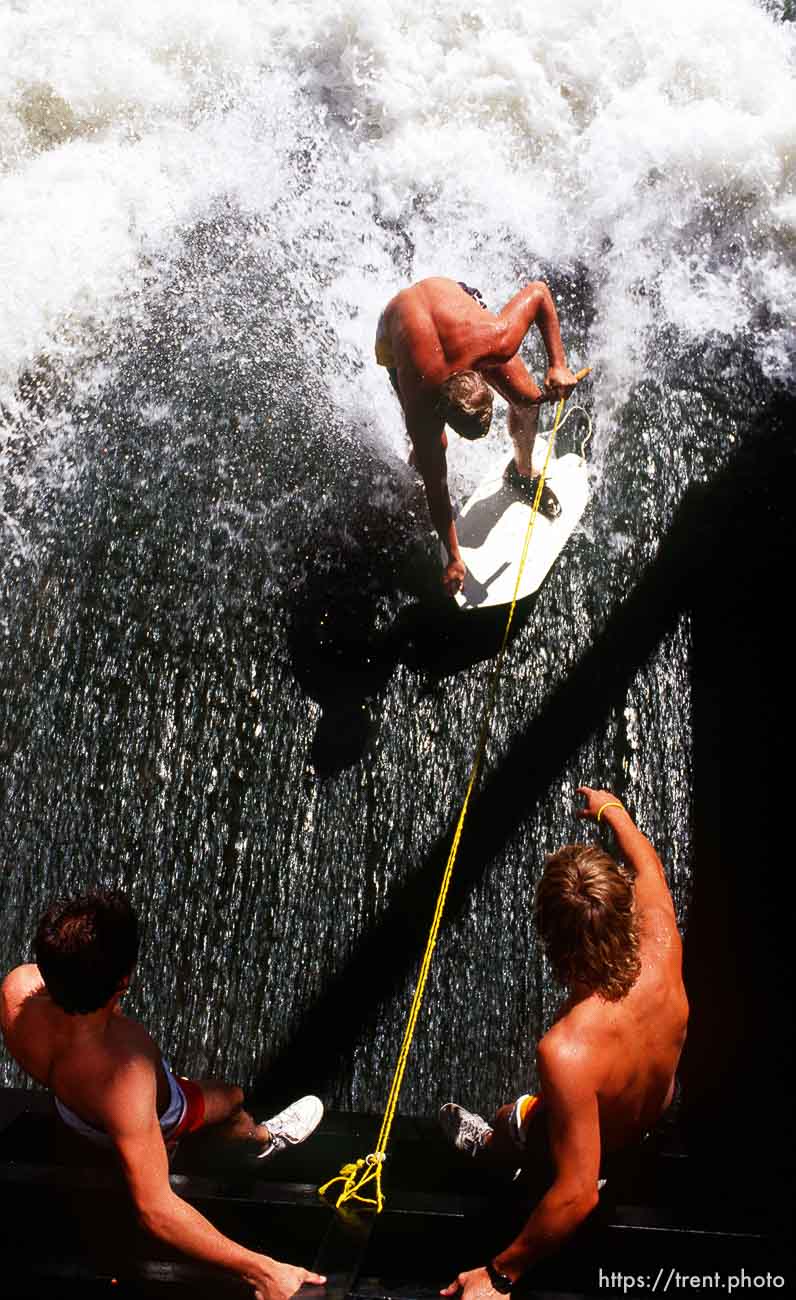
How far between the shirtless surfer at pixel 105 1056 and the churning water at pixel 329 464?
4.09 ft

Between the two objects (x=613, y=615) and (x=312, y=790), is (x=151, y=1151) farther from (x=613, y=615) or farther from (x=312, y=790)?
(x=613, y=615)

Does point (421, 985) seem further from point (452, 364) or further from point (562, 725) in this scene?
point (452, 364)

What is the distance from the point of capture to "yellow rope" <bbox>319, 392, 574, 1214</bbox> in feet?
8.76

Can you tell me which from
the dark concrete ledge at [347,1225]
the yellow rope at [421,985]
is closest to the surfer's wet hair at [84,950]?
the dark concrete ledge at [347,1225]

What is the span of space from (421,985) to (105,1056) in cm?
144

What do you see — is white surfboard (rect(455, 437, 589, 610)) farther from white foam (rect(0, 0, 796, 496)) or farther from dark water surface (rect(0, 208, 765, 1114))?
white foam (rect(0, 0, 796, 496))

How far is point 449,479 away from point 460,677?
1047 millimetres

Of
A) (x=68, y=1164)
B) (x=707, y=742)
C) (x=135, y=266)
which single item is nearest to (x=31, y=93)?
(x=135, y=266)

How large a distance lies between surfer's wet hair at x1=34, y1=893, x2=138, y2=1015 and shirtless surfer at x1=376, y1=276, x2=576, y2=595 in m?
2.22

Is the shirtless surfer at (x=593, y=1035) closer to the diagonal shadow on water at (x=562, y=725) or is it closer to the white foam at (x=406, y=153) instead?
the diagonal shadow on water at (x=562, y=725)

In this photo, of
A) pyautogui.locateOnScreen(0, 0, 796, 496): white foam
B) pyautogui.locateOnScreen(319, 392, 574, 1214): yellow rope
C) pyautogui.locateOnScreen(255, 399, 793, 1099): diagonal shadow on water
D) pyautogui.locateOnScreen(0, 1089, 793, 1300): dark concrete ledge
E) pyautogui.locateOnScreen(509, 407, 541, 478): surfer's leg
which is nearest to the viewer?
pyautogui.locateOnScreen(0, 1089, 793, 1300): dark concrete ledge

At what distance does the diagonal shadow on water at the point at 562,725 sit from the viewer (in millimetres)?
3557

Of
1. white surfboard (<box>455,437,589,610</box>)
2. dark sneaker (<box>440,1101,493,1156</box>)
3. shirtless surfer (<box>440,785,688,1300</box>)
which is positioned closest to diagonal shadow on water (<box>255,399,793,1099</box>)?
white surfboard (<box>455,437,589,610</box>)

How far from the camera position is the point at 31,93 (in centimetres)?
667
